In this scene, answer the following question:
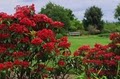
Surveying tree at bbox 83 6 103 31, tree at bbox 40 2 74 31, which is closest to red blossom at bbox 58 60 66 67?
tree at bbox 40 2 74 31

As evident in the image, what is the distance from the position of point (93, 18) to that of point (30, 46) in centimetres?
7878

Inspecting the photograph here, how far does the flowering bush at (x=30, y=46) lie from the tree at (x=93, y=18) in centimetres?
7538

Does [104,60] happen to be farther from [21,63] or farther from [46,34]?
[21,63]

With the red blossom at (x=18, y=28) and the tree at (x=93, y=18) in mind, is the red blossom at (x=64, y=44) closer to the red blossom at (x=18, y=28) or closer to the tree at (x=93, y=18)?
the red blossom at (x=18, y=28)

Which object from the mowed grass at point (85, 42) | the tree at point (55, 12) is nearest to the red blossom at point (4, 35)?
the mowed grass at point (85, 42)

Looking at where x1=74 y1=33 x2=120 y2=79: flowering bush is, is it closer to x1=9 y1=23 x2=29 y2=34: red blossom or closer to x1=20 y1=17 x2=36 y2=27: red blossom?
x1=20 y1=17 x2=36 y2=27: red blossom

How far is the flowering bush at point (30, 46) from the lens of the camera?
6418 mm

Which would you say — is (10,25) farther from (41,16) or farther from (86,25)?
(86,25)

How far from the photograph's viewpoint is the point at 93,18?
8481 centimetres

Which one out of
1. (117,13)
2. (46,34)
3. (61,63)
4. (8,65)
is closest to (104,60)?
(61,63)

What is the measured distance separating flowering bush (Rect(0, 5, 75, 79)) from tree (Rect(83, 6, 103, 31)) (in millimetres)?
75377

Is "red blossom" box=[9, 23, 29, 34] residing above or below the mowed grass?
above

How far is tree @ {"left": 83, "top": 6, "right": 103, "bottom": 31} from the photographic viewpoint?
83875 millimetres

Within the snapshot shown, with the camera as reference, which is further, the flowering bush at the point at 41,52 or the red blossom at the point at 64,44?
the red blossom at the point at 64,44
